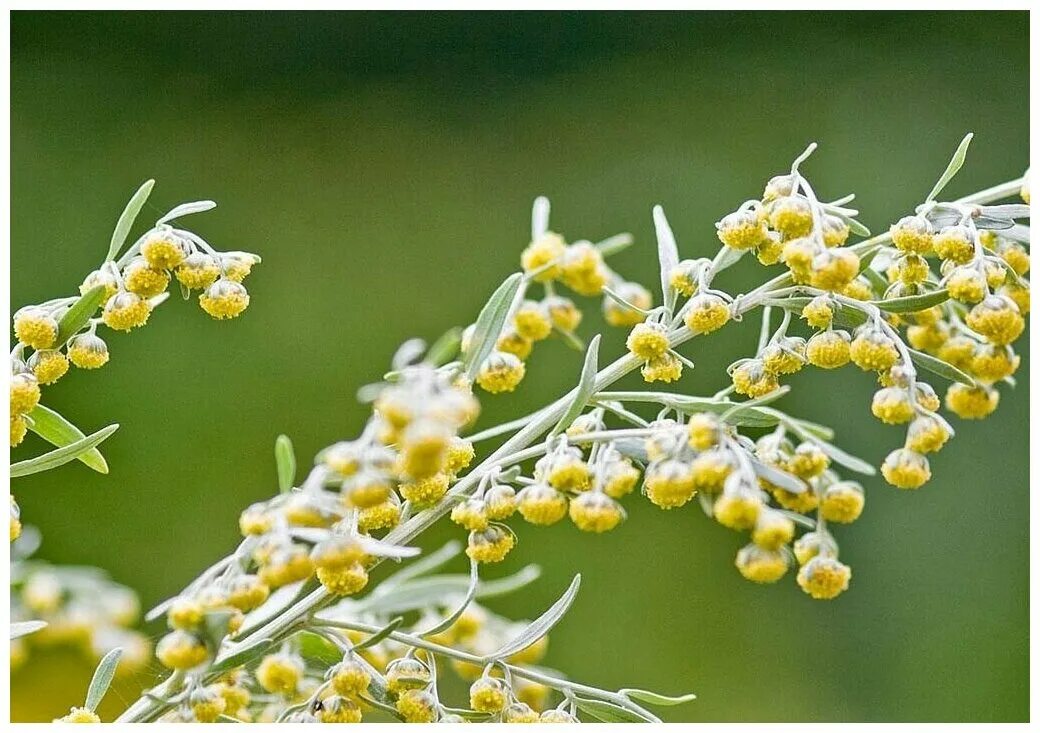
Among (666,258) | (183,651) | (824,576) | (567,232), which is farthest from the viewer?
(567,232)

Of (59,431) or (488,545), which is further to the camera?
(59,431)

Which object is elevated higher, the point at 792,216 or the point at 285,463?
the point at 792,216

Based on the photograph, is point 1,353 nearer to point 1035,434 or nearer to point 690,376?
point 1035,434

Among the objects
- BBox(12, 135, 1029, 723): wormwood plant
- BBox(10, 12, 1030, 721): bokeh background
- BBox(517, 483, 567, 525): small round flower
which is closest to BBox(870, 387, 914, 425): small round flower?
BBox(12, 135, 1029, 723): wormwood plant

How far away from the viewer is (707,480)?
605mm

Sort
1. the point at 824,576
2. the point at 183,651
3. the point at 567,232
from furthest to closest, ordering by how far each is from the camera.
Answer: the point at 567,232 → the point at 824,576 → the point at 183,651

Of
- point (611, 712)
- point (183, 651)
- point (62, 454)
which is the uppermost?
point (62, 454)

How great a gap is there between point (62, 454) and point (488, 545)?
31cm

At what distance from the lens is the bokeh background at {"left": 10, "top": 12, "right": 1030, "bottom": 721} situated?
211 centimetres

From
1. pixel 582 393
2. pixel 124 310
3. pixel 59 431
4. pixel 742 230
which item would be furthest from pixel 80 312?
pixel 742 230

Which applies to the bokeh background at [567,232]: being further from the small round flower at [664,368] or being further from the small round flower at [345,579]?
the small round flower at [345,579]

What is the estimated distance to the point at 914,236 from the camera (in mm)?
712

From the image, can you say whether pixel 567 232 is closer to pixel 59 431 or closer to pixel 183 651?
pixel 59 431

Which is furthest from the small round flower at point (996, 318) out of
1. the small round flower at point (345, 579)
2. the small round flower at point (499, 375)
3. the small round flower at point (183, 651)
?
the small round flower at point (183, 651)
